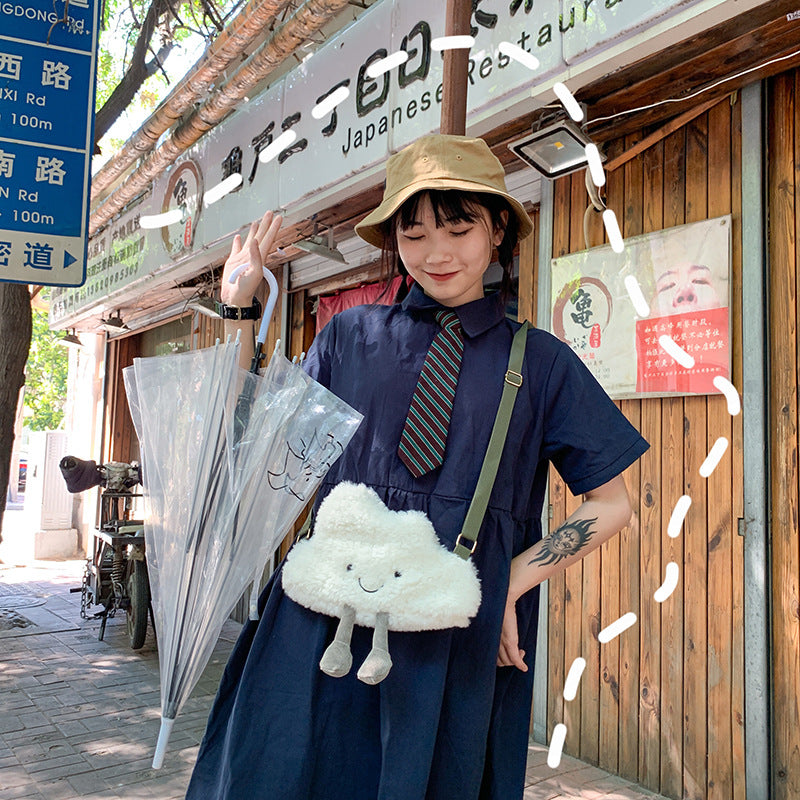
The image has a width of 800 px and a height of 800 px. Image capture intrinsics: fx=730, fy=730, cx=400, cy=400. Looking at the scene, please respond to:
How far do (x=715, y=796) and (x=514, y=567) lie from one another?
251cm

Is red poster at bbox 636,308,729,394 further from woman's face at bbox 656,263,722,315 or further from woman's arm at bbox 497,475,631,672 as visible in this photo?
woman's arm at bbox 497,475,631,672

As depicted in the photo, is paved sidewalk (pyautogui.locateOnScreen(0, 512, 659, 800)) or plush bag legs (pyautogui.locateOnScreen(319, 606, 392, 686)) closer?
plush bag legs (pyautogui.locateOnScreen(319, 606, 392, 686))

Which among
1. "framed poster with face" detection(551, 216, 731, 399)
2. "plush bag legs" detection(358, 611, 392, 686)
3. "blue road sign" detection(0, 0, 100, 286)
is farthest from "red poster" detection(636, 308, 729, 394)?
"blue road sign" detection(0, 0, 100, 286)

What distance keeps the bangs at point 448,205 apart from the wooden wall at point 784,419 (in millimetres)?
2205

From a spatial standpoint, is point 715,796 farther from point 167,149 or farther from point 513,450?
point 167,149

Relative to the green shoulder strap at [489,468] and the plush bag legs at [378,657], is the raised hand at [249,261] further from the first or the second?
the plush bag legs at [378,657]

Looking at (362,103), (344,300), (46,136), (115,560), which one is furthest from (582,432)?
(115,560)

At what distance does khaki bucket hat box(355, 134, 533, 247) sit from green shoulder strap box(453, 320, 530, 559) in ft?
1.29

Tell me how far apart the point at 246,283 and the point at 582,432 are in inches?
32.1

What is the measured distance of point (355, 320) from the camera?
170cm

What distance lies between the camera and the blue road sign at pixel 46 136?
173 inches

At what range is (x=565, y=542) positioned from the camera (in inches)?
58.8

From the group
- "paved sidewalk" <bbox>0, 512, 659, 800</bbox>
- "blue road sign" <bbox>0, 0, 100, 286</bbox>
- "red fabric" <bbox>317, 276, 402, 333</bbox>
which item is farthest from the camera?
"red fabric" <bbox>317, 276, 402, 333</bbox>

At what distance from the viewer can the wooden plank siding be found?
327 centimetres
